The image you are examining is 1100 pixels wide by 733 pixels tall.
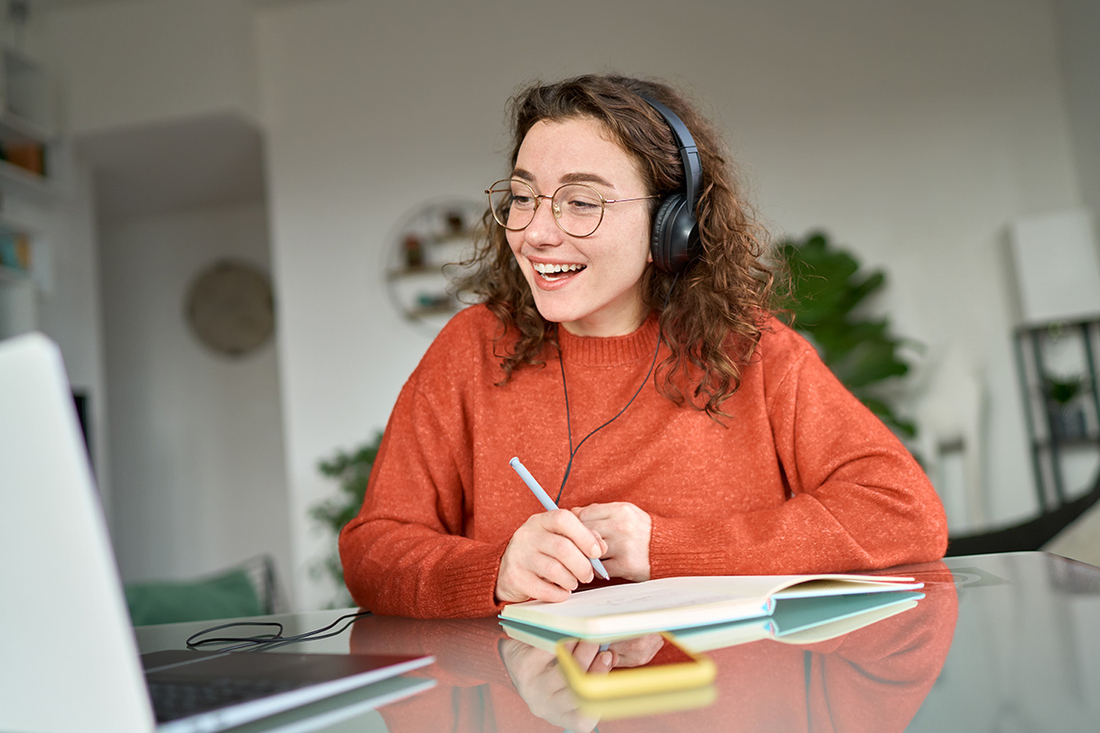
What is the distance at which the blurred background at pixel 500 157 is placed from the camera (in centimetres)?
387

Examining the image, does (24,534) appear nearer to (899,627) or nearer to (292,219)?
(899,627)

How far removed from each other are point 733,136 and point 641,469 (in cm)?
290

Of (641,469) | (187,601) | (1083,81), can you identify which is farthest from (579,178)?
(1083,81)

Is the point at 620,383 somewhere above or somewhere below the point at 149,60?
below

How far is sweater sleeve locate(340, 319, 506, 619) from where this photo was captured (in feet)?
3.33

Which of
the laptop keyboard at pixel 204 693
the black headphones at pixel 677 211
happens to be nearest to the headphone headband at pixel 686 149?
the black headphones at pixel 677 211

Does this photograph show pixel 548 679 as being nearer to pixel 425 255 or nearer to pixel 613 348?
pixel 613 348

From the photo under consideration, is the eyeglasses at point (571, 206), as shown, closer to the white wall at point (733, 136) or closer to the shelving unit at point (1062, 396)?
the white wall at point (733, 136)

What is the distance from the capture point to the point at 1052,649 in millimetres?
629

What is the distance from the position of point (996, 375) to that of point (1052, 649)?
3.66 m

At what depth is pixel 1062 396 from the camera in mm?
3668

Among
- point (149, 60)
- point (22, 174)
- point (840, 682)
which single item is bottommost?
point (840, 682)

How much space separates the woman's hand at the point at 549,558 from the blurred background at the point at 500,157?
3.00m

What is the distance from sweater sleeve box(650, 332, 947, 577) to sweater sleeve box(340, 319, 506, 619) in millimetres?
221
